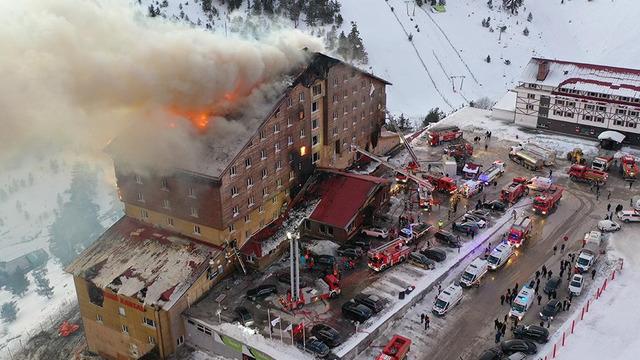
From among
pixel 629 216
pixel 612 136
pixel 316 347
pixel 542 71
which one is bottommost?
pixel 316 347

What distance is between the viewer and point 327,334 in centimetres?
4159

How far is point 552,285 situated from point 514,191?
14817 millimetres

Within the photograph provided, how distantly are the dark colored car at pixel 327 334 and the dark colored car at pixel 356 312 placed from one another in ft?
6.92

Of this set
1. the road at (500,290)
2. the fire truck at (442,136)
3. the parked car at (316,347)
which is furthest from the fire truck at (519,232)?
the fire truck at (442,136)

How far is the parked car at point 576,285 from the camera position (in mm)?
46109

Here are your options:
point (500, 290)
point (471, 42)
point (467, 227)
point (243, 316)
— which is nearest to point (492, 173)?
point (467, 227)

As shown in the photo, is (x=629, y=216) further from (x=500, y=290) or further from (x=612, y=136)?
(x=612, y=136)

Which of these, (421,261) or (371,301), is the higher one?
(421,261)

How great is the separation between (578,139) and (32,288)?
6886 cm

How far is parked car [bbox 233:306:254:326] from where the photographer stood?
4350 centimetres

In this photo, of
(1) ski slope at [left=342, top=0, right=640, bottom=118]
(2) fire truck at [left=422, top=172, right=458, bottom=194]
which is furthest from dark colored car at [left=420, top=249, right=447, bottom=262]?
(1) ski slope at [left=342, top=0, right=640, bottom=118]

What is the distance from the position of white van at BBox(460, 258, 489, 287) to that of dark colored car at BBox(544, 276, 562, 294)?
4.67 metres

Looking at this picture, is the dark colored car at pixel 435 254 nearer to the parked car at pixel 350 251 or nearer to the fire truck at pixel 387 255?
the fire truck at pixel 387 255

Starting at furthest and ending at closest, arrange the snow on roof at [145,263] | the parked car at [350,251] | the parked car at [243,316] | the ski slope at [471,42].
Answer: the ski slope at [471,42], the parked car at [350,251], the snow on roof at [145,263], the parked car at [243,316]
